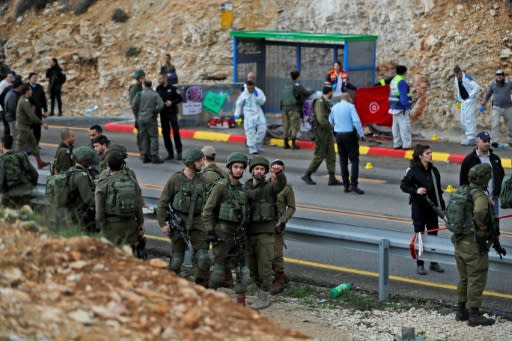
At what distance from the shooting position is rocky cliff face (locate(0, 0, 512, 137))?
2500 centimetres

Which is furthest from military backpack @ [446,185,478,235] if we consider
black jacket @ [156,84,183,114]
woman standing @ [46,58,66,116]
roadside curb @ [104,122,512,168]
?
woman standing @ [46,58,66,116]

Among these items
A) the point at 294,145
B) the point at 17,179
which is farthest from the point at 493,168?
the point at 294,145

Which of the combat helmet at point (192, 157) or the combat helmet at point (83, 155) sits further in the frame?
the combat helmet at point (83, 155)

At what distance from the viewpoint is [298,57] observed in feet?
86.6

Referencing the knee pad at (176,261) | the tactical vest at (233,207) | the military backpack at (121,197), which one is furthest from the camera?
the knee pad at (176,261)

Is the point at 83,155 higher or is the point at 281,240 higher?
the point at 83,155

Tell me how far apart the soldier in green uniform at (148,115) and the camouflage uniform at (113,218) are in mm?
9258

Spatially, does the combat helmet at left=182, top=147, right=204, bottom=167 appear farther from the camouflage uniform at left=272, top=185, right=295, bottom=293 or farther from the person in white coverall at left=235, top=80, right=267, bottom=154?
the person in white coverall at left=235, top=80, right=267, bottom=154

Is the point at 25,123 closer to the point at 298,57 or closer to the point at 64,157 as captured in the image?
the point at 64,157

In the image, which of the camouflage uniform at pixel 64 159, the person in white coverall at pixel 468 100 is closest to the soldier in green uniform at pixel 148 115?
the person in white coverall at pixel 468 100

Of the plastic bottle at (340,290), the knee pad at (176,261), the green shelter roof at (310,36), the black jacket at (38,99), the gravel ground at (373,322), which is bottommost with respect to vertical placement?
the gravel ground at (373,322)

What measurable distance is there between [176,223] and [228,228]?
83 cm

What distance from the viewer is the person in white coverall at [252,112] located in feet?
72.3

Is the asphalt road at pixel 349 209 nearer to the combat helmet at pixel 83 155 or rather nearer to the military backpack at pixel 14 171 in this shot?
the military backpack at pixel 14 171
